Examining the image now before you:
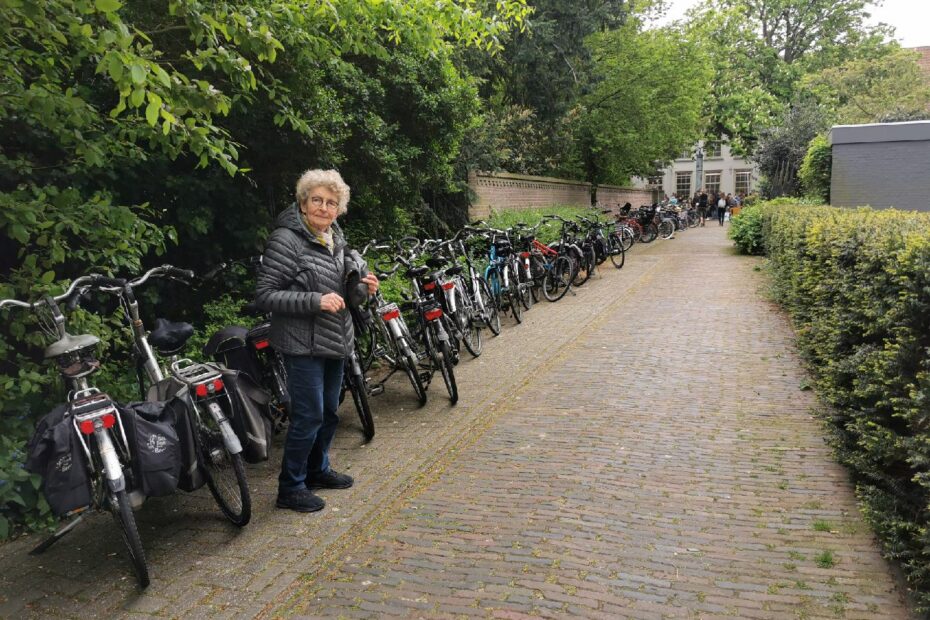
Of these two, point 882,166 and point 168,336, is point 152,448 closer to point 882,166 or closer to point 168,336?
point 168,336

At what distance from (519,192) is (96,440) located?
49.3 feet

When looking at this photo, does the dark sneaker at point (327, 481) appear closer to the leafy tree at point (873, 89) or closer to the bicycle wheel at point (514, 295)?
the bicycle wheel at point (514, 295)

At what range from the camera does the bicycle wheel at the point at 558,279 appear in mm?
11062

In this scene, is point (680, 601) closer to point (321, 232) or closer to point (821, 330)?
point (321, 232)

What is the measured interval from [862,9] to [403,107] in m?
40.4

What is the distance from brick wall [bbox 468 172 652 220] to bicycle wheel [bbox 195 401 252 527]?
1079 centimetres

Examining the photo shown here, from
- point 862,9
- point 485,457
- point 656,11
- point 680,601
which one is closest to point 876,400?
point 680,601

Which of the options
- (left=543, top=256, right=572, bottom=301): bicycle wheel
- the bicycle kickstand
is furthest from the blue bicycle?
the bicycle kickstand

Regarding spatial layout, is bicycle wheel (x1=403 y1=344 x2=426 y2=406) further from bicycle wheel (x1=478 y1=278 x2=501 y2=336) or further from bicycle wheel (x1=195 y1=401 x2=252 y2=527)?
bicycle wheel (x1=478 y1=278 x2=501 y2=336)

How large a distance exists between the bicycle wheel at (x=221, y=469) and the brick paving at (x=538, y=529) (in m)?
0.12

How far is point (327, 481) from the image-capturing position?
426cm

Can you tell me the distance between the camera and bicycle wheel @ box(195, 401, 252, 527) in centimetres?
357

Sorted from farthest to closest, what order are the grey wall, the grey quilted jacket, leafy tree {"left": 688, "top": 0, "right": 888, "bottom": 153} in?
leafy tree {"left": 688, "top": 0, "right": 888, "bottom": 153} < the grey wall < the grey quilted jacket

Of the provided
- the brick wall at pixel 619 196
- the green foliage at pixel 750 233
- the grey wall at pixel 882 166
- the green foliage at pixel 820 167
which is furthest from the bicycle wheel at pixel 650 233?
the grey wall at pixel 882 166
